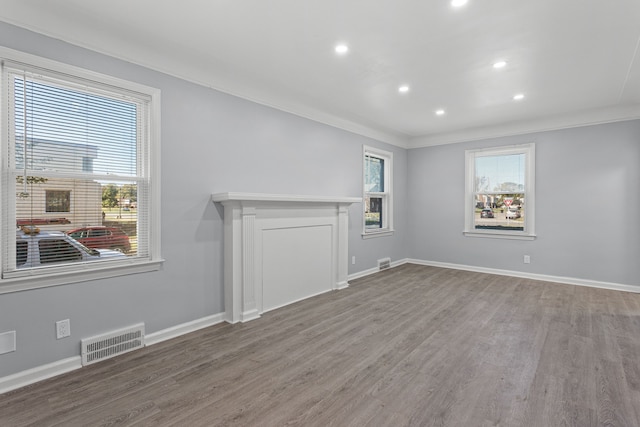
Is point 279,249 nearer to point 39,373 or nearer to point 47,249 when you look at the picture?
point 47,249

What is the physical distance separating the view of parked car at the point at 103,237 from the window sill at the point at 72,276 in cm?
17

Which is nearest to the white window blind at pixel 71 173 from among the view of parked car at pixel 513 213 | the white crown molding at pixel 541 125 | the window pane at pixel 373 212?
the window pane at pixel 373 212

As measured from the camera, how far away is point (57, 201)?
2.42 m

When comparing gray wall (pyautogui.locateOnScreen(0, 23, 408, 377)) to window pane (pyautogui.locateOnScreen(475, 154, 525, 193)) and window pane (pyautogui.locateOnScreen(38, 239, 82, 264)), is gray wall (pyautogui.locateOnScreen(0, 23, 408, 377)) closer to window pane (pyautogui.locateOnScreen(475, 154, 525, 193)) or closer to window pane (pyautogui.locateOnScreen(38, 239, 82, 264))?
window pane (pyautogui.locateOnScreen(38, 239, 82, 264))

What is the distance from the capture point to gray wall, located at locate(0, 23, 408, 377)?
7.62ft

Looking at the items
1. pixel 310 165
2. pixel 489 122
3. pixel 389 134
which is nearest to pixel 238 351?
pixel 310 165

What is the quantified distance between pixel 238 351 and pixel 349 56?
2875 millimetres

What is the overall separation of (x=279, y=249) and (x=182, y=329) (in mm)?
1342

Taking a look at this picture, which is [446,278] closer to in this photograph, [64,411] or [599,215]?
[599,215]

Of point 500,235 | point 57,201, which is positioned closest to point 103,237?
point 57,201

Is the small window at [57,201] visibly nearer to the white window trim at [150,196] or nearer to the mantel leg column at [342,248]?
the white window trim at [150,196]

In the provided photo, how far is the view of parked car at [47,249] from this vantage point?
7.54 ft

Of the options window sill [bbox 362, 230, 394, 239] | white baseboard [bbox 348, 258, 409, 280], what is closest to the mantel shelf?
window sill [bbox 362, 230, 394, 239]

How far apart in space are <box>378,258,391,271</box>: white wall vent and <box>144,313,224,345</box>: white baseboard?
10.9 feet
